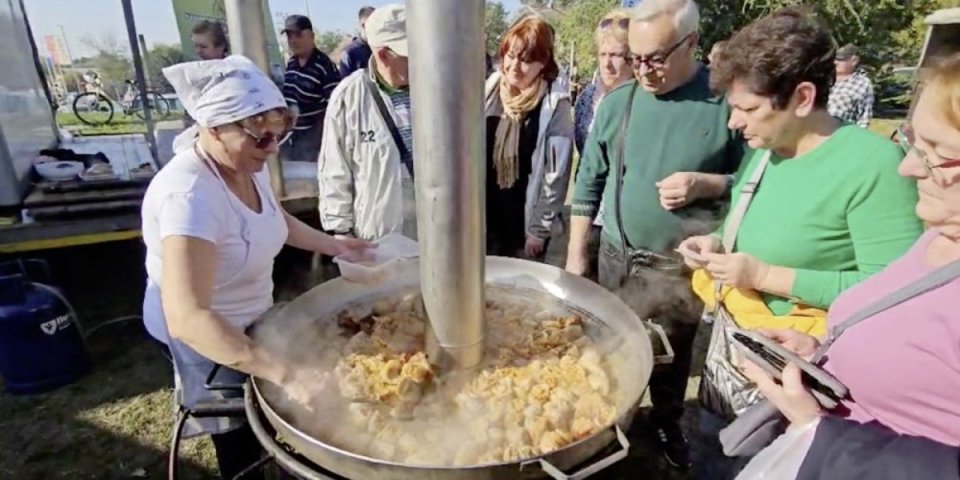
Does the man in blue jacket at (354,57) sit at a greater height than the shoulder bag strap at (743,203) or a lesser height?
greater

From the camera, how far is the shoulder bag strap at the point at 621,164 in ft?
8.63

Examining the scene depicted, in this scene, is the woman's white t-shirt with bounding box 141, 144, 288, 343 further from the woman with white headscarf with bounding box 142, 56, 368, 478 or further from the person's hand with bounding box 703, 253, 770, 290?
the person's hand with bounding box 703, 253, 770, 290

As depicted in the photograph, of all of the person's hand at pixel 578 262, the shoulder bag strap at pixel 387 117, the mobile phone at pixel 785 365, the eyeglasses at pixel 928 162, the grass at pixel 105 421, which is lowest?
the grass at pixel 105 421

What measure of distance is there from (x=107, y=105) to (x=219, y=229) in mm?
5425

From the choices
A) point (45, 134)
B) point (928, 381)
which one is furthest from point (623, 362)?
point (45, 134)

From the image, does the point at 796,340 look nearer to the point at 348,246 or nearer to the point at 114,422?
the point at 348,246

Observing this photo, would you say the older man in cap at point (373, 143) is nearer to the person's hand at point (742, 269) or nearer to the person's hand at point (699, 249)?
the person's hand at point (699, 249)

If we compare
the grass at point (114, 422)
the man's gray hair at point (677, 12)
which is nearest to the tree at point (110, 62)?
the grass at point (114, 422)

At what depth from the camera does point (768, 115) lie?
184 cm

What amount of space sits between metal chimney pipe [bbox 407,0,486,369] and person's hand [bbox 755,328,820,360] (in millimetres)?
859

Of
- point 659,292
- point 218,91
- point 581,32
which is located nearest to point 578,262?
point 659,292

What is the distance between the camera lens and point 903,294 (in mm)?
1240

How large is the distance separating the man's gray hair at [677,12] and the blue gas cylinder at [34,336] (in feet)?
13.5

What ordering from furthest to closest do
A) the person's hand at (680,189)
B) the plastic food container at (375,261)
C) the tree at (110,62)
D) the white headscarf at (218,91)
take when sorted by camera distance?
the tree at (110,62) < the person's hand at (680,189) < the plastic food container at (375,261) < the white headscarf at (218,91)
